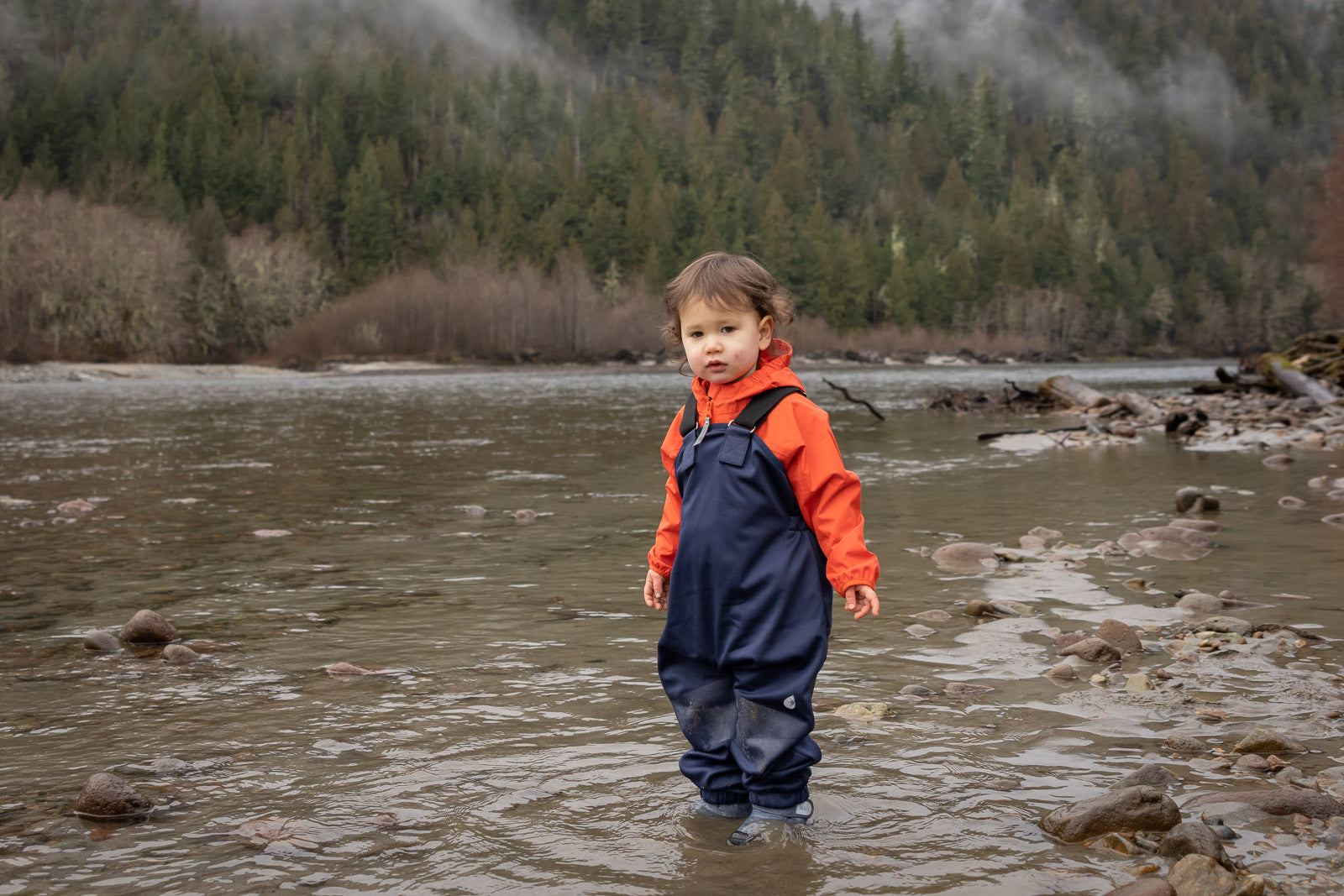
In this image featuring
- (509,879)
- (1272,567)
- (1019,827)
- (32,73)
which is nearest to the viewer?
(509,879)

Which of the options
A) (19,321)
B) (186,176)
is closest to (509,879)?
(19,321)

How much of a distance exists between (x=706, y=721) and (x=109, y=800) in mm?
1653

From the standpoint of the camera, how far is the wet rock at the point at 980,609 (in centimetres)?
571

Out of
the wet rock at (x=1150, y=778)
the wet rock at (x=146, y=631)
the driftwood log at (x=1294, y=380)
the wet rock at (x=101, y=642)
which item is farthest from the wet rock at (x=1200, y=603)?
the driftwood log at (x=1294, y=380)

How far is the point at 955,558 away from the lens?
7.18 m

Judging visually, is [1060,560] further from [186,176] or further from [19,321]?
[186,176]

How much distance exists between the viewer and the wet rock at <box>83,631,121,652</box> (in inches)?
203

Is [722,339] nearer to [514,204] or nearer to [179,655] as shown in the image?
[179,655]

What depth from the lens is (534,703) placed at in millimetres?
4363

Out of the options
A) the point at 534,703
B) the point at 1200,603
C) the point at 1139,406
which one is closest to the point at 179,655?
the point at 534,703

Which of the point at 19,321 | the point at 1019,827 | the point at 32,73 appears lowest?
the point at 1019,827

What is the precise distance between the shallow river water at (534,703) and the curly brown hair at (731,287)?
4.72ft

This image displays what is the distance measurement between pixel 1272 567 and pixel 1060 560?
1.14 meters

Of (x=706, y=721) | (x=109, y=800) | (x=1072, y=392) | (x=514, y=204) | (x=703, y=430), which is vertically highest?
(x=514, y=204)
